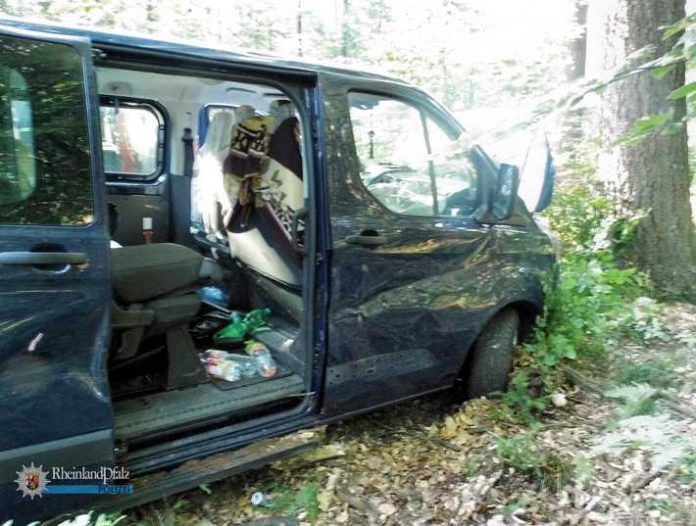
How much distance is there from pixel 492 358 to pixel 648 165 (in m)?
2.83

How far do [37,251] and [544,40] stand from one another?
36.3ft

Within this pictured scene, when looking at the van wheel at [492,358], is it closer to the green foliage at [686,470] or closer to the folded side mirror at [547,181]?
the folded side mirror at [547,181]

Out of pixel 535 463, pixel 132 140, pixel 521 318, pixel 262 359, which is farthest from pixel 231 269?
pixel 535 463

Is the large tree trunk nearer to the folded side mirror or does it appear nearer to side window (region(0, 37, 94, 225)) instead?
the folded side mirror

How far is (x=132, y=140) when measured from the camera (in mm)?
4754

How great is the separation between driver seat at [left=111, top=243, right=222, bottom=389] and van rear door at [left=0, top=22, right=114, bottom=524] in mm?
541

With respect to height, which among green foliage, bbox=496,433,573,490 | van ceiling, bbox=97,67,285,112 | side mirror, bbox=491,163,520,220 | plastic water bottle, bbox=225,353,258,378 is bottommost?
green foliage, bbox=496,433,573,490

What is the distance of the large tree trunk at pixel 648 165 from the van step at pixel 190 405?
3906 mm

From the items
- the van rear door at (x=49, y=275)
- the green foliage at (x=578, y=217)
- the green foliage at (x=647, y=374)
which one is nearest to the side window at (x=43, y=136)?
the van rear door at (x=49, y=275)

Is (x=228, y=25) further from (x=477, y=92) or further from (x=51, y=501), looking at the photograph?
(x=51, y=501)

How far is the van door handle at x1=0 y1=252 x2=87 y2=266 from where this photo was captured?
6.78ft

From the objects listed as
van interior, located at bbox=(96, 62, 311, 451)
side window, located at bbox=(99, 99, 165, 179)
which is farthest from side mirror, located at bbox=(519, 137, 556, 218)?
side window, located at bbox=(99, 99, 165, 179)

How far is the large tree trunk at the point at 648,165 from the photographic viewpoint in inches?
206

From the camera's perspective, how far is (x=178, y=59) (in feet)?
8.45
